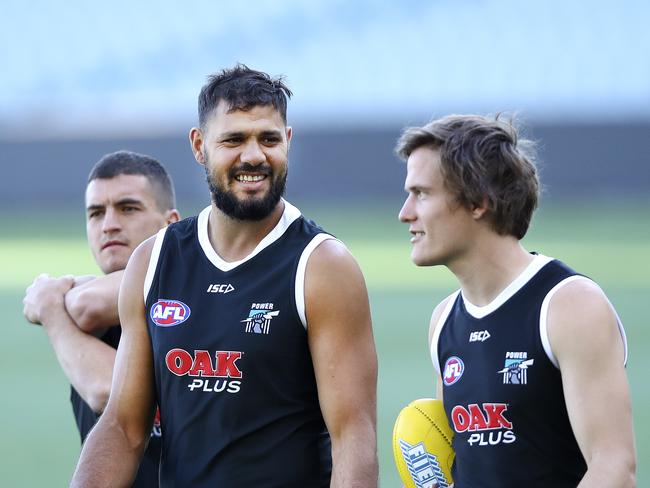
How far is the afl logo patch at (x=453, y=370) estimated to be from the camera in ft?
11.9

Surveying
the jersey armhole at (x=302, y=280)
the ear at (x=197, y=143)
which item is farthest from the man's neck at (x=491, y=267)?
the ear at (x=197, y=143)

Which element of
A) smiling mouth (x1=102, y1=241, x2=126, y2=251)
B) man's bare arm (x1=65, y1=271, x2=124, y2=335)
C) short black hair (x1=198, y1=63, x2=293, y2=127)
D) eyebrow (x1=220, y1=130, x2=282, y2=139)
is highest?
short black hair (x1=198, y1=63, x2=293, y2=127)

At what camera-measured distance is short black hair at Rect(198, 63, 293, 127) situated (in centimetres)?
391

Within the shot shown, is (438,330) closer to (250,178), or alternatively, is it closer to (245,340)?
(245,340)

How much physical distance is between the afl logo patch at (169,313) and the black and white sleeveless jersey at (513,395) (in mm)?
935

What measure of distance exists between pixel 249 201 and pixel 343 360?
0.63 m

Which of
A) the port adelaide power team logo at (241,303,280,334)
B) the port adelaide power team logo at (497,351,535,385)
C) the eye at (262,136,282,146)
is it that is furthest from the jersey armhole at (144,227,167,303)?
the port adelaide power team logo at (497,351,535,385)

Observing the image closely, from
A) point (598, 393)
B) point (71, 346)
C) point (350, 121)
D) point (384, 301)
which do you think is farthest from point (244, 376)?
point (350, 121)

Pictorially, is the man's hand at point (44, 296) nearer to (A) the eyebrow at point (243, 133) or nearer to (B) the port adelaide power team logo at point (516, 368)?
(A) the eyebrow at point (243, 133)

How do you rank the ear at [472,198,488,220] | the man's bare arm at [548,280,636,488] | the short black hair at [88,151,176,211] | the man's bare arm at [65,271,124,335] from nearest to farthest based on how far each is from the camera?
the man's bare arm at [548,280,636,488] → the ear at [472,198,488,220] → the man's bare arm at [65,271,124,335] → the short black hair at [88,151,176,211]

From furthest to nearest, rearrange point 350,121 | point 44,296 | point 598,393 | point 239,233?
point 350,121 < point 44,296 < point 239,233 < point 598,393

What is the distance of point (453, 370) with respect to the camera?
Result: 3.65 metres

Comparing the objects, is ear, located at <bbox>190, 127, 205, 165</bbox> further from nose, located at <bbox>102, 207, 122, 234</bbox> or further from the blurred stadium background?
the blurred stadium background

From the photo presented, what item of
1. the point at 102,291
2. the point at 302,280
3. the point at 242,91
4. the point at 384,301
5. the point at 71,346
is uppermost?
the point at 384,301
